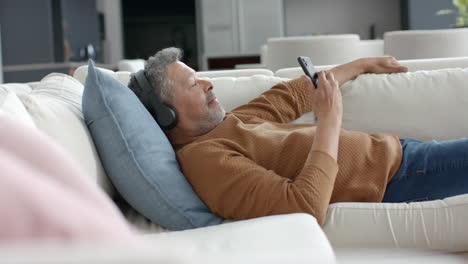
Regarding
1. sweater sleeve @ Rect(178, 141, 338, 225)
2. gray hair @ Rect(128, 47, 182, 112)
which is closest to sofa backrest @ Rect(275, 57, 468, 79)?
gray hair @ Rect(128, 47, 182, 112)

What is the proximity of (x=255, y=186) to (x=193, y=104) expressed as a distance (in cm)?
47

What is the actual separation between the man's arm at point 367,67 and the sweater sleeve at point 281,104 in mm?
150

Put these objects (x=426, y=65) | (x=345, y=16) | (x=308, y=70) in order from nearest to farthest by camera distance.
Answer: (x=308, y=70), (x=426, y=65), (x=345, y=16)

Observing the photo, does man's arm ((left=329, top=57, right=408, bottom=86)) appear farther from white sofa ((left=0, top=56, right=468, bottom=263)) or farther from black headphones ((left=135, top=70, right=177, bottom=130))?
black headphones ((left=135, top=70, right=177, bottom=130))

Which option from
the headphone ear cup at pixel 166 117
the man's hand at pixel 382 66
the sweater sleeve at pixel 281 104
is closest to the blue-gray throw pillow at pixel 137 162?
the headphone ear cup at pixel 166 117

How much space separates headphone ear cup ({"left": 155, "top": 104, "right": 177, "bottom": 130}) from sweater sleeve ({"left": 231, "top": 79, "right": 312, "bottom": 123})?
0.25 meters

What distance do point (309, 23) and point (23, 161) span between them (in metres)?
8.97

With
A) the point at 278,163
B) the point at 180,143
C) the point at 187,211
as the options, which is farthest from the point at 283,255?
the point at 180,143

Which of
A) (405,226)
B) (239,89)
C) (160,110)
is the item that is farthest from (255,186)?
(239,89)

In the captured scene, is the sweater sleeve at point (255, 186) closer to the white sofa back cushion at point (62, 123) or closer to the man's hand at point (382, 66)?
the white sofa back cushion at point (62, 123)

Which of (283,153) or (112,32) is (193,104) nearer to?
(283,153)

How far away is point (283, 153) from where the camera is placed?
171 centimetres

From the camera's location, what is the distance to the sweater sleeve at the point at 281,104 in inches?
80.0

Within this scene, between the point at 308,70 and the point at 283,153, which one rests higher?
the point at 308,70
